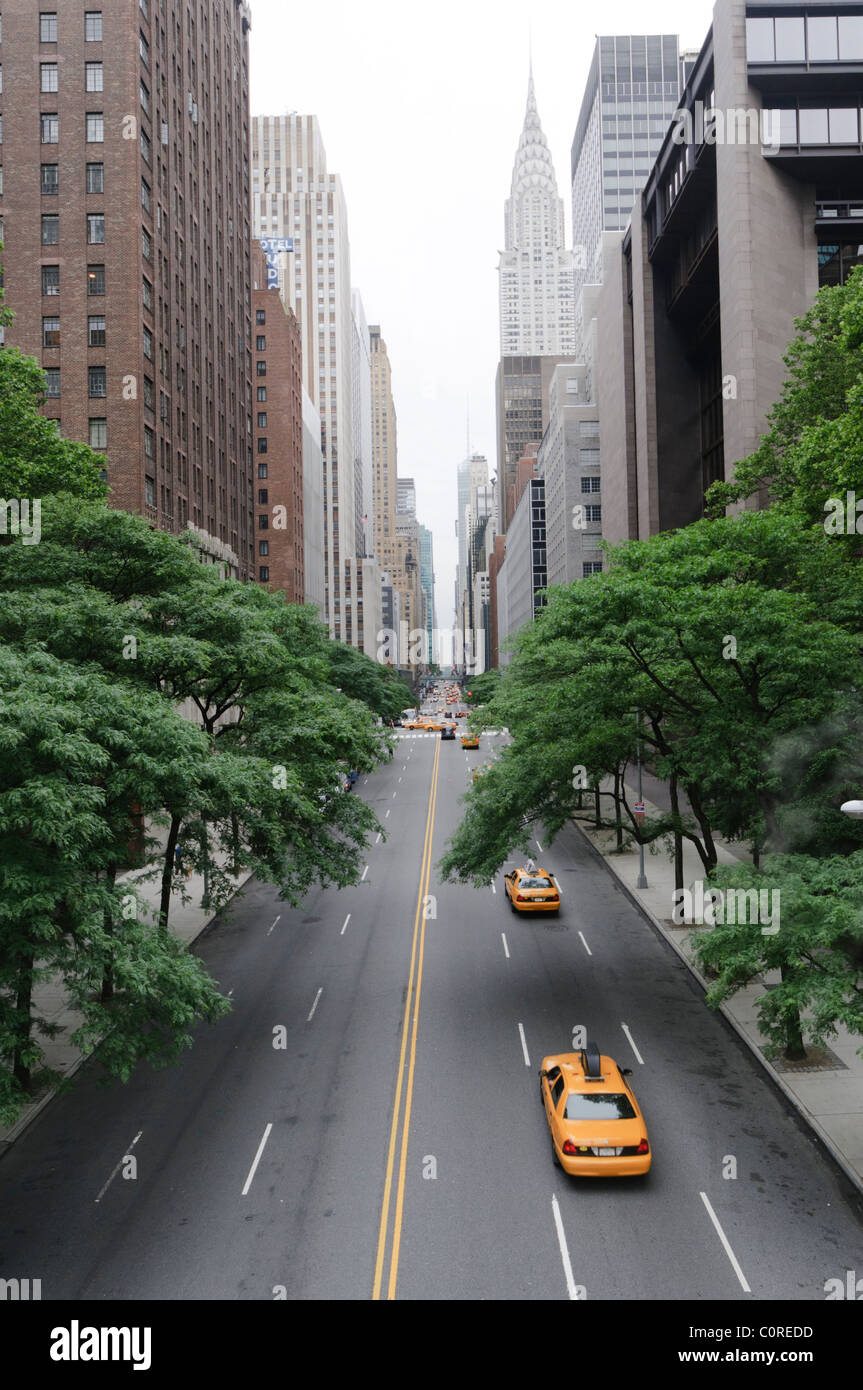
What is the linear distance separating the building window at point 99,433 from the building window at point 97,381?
127cm

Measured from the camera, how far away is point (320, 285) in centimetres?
16512

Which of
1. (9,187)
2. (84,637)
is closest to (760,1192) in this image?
(84,637)

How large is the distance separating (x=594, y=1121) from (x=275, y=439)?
293ft

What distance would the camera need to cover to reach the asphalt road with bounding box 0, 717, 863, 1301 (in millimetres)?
10609

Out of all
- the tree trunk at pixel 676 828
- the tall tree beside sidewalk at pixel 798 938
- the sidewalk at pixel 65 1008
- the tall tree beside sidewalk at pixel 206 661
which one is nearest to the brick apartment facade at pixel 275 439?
the sidewalk at pixel 65 1008

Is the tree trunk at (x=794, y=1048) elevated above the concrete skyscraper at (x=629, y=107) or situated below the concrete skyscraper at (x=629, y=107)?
below

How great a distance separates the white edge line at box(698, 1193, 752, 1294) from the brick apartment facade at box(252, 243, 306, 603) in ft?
268

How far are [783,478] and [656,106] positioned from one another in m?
153

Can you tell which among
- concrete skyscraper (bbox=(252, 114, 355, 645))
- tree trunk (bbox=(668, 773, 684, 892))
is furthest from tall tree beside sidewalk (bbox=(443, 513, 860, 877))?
concrete skyscraper (bbox=(252, 114, 355, 645))

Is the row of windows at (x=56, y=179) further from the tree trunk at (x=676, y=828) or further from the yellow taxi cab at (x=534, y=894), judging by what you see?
the tree trunk at (x=676, y=828)

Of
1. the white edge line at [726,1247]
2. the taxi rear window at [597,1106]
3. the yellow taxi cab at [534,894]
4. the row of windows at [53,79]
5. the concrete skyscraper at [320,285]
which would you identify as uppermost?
the concrete skyscraper at [320,285]

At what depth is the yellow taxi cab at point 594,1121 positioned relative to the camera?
40.2 ft

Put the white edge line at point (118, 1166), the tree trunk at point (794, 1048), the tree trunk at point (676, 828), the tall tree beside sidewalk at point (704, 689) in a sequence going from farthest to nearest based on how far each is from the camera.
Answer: the tree trunk at point (676, 828) < the tall tree beside sidewalk at point (704, 689) < the tree trunk at point (794, 1048) < the white edge line at point (118, 1166)

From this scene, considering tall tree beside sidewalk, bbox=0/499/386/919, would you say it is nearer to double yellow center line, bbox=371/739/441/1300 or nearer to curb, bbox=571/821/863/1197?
double yellow center line, bbox=371/739/441/1300
